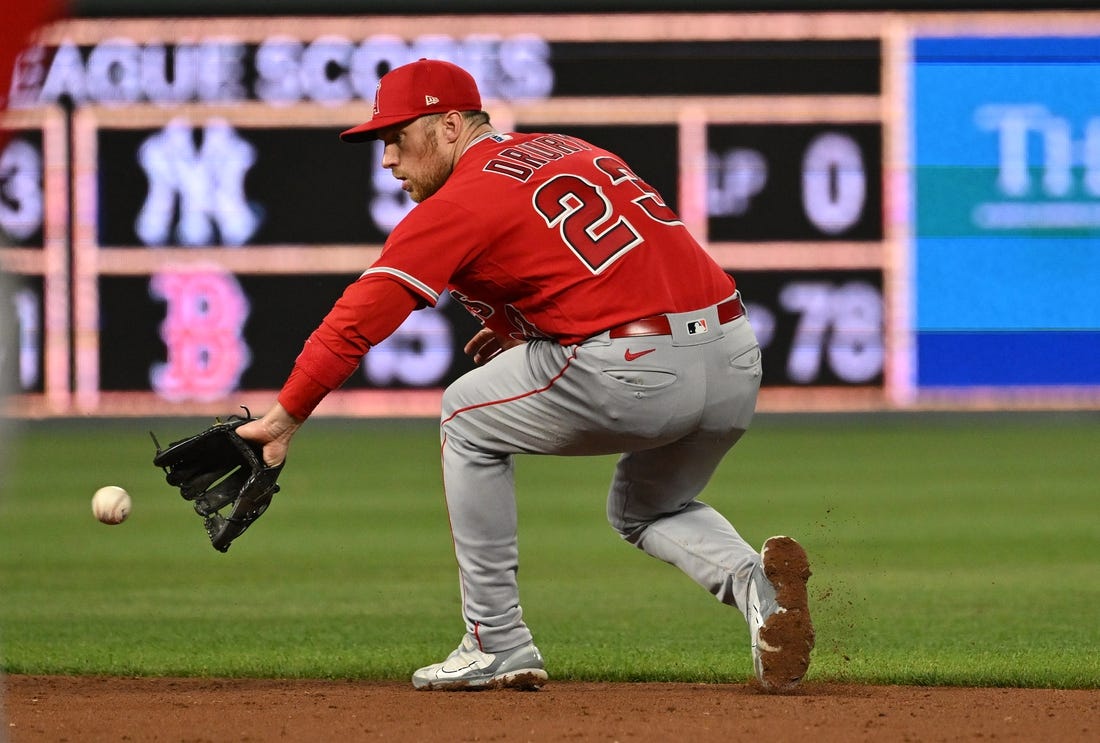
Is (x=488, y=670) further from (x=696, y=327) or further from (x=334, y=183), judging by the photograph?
(x=334, y=183)

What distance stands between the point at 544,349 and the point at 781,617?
88 cm

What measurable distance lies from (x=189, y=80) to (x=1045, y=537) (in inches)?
315

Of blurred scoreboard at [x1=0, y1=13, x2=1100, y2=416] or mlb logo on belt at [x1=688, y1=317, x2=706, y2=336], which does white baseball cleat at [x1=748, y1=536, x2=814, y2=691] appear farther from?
blurred scoreboard at [x1=0, y1=13, x2=1100, y2=416]

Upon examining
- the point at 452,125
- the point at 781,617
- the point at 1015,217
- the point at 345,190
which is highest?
the point at 345,190

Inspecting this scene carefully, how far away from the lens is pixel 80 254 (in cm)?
1396

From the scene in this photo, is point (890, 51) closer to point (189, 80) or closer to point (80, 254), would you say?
point (189, 80)

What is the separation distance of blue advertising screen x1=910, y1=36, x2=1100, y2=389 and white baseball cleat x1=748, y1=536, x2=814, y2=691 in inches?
392

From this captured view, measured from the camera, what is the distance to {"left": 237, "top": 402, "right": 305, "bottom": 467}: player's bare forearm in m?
4.41

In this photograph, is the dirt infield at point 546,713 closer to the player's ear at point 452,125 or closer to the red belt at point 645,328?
the red belt at point 645,328

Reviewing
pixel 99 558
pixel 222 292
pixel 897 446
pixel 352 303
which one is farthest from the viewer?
pixel 222 292

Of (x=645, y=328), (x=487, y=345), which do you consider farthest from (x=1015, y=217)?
(x=645, y=328)

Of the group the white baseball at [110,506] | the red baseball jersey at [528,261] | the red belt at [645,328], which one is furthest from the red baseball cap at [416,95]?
the white baseball at [110,506]

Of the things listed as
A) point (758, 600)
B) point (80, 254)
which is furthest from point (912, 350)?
point (758, 600)

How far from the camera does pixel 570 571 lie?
765 centimetres
